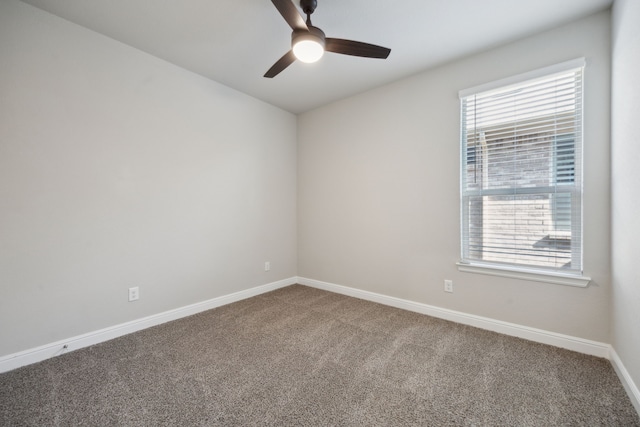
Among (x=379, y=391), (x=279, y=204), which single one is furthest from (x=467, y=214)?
(x=279, y=204)

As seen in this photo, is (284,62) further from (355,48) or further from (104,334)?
(104,334)

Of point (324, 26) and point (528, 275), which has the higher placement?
point (324, 26)

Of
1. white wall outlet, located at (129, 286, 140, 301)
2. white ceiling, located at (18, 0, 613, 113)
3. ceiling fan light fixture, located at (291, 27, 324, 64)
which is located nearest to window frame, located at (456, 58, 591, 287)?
white ceiling, located at (18, 0, 613, 113)

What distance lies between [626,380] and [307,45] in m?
2.83

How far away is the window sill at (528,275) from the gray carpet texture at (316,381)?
52 cm

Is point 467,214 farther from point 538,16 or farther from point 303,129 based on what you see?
point 303,129

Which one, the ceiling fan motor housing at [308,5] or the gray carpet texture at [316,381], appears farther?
the ceiling fan motor housing at [308,5]

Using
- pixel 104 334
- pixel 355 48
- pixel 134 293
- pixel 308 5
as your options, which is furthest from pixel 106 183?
pixel 355 48

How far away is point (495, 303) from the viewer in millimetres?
2416

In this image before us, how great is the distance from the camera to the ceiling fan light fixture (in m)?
1.69

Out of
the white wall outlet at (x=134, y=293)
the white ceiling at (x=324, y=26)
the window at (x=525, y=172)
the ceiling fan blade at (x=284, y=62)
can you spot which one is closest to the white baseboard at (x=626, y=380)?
the window at (x=525, y=172)

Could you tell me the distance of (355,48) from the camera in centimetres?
184

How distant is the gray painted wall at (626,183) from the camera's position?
1504 mm

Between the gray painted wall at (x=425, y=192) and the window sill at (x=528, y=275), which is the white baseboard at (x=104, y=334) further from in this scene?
the window sill at (x=528, y=275)
